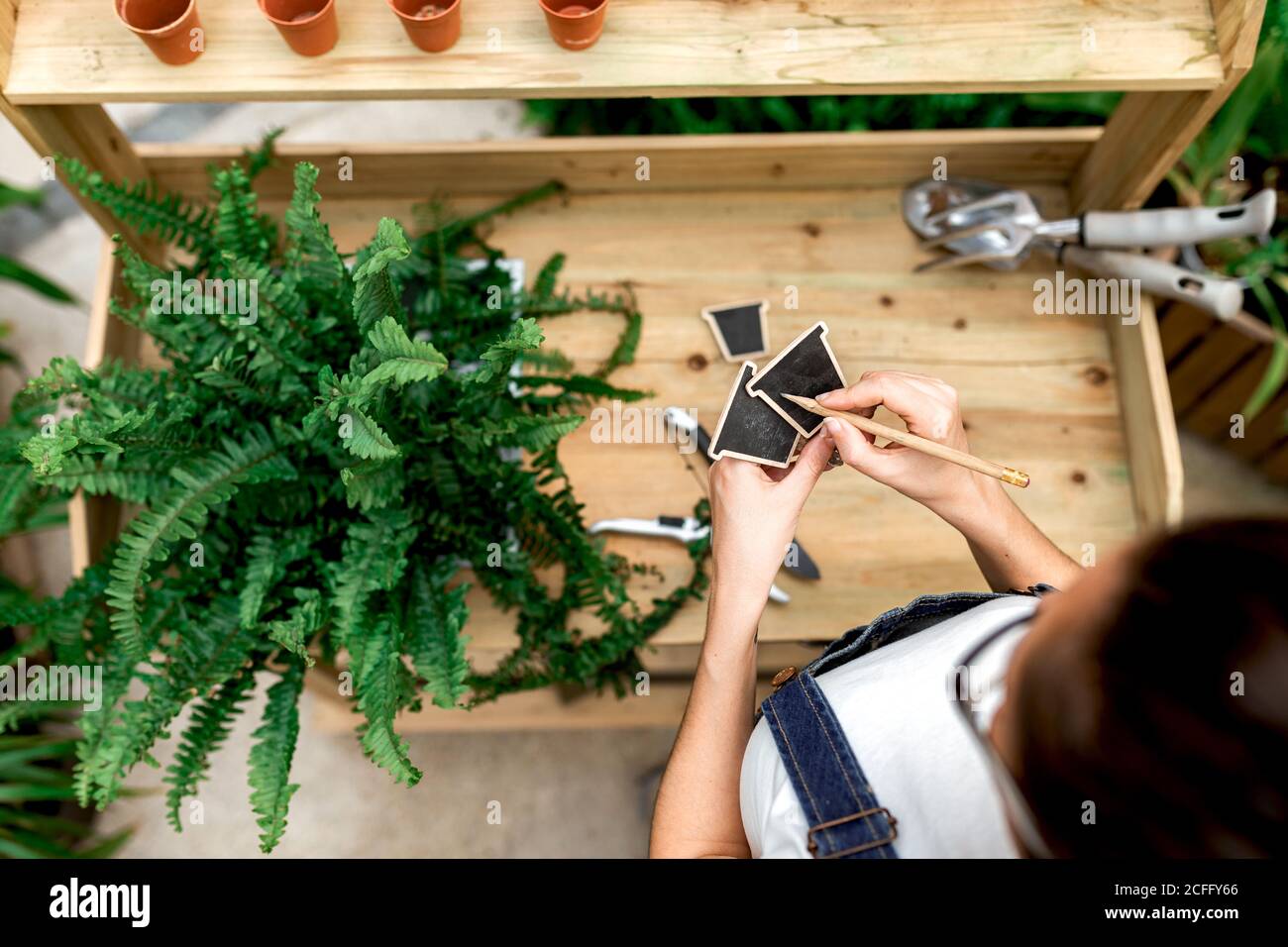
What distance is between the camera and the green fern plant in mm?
1227

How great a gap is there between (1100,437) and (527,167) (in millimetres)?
1336

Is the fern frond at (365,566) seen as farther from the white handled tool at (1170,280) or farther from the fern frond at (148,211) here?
the white handled tool at (1170,280)

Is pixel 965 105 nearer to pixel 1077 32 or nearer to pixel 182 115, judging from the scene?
pixel 1077 32

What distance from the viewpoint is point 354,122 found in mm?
3023

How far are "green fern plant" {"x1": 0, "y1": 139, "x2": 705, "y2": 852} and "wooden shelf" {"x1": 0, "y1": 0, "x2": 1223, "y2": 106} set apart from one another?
169mm

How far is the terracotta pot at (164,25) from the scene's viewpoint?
1270 mm

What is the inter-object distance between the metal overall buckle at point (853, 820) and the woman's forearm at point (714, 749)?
0.62 ft

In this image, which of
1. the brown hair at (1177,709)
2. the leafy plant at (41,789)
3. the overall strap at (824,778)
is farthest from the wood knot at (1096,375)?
the leafy plant at (41,789)

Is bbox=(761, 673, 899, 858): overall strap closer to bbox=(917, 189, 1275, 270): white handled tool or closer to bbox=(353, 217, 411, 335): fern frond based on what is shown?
bbox=(353, 217, 411, 335): fern frond

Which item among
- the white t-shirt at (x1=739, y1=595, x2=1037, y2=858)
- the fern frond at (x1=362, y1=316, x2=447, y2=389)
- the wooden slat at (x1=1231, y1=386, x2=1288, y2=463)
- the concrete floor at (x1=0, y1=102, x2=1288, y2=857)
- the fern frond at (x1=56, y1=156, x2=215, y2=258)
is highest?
the fern frond at (x1=56, y1=156, x2=215, y2=258)

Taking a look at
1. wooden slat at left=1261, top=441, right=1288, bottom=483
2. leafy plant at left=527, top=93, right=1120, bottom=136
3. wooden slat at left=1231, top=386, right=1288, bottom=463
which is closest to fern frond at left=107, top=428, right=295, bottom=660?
leafy plant at left=527, top=93, right=1120, bottom=136

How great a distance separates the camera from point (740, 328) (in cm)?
179

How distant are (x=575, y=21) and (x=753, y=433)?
67cm
